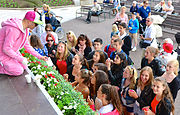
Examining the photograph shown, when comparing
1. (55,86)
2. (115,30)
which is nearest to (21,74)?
Answer: (55,86)

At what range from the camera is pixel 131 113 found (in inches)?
165

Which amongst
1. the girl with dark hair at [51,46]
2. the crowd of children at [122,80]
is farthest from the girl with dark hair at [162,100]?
the girl with dark hair at [51,46]

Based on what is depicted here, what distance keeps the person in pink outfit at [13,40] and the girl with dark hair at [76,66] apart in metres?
1.60

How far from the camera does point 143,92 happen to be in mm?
3996

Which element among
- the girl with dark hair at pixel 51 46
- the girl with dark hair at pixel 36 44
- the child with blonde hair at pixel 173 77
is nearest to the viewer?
the child with blonde hair at pixel 173 77

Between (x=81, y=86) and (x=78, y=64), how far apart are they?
2.96ft

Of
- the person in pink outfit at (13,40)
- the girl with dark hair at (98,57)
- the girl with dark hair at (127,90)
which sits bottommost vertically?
the girl with dark hair at (127,90)

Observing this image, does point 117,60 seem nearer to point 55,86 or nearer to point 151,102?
point 151,102

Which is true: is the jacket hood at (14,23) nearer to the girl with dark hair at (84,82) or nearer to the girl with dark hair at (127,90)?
the girl with dark hair at (84,82)

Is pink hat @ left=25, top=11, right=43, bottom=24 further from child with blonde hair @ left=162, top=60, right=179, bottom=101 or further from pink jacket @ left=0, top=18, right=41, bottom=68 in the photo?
child with blonde hair @ left=162, top=60, right=179, bottom=101

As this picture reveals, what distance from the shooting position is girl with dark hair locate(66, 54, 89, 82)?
4926mm

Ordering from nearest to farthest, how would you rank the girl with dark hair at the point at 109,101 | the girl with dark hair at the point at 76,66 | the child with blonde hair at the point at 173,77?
1. the girl with dark hair at the point at 109,101
2. the child with blonde hair at the point at 173,77
3. the girl with dark hair at the point at 76,66

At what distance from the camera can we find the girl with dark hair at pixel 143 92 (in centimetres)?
390

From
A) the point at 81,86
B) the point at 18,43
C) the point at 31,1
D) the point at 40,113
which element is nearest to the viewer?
the point at 40,113
